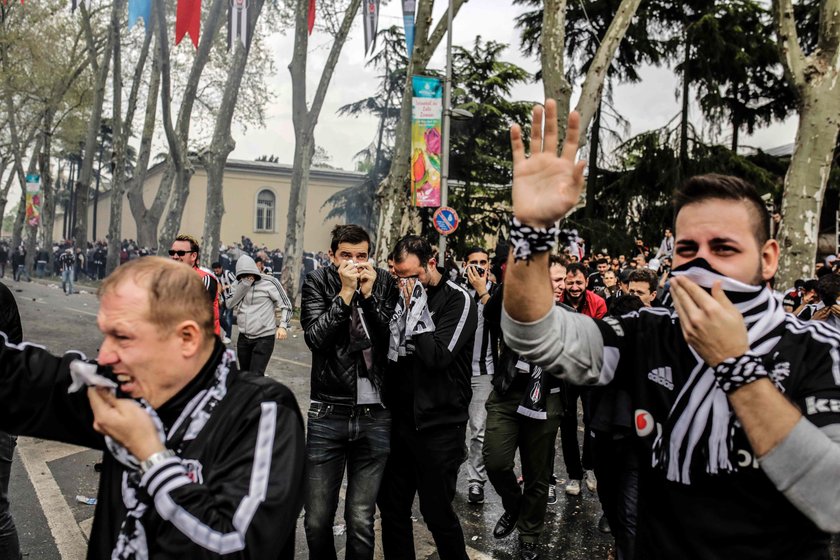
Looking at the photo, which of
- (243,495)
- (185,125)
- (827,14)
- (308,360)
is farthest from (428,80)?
(243,495)

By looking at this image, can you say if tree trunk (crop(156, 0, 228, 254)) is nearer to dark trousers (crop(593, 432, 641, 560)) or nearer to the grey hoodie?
the grey hoodie

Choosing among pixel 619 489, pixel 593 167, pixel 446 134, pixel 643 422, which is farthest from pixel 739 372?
pixel 593 167

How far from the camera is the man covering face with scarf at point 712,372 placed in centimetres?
143

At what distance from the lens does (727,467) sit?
5.10 ft

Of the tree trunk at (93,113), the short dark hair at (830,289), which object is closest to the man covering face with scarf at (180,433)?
the short dark hair at (830,289)

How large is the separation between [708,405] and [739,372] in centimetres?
21

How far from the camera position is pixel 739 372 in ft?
4.67

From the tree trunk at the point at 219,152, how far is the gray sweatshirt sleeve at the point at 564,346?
19196 mm

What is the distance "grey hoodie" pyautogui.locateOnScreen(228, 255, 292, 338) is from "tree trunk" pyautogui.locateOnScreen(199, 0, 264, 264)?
12.3 metres

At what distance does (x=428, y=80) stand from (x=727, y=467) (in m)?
13.8

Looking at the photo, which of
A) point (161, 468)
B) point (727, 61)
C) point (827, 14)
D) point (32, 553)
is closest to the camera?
point (161, 468)

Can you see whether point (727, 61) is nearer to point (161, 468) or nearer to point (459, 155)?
point (459, 155)

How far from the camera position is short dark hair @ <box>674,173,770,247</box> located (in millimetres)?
1687

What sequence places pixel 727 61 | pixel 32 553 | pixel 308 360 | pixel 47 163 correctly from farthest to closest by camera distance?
1. pixel 47 163
2. pixel 727 61
3. pixel 308 360
4. pixel 32 553
